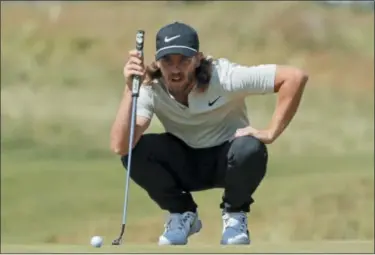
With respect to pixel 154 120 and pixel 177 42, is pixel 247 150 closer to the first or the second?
pixel 177 42

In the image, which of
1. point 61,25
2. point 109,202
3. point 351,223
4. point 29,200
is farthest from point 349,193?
point 61,25

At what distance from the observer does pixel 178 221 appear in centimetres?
429

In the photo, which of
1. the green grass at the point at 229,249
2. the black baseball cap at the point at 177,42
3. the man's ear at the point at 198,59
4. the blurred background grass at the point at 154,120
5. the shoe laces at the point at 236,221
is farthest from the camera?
the blurred background grass at the point at 154,120

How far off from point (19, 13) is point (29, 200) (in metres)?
→ 4.75

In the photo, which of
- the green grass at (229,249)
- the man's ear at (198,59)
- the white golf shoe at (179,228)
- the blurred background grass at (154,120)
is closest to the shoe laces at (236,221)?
the white golf shoe at (179,228)

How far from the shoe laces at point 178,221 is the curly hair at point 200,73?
0.48 metres

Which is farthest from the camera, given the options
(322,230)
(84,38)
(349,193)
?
(84,38)

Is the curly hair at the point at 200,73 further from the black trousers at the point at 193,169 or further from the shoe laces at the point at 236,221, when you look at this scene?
the shoe laces at the point at 236,221

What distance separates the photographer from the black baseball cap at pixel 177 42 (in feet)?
13.1

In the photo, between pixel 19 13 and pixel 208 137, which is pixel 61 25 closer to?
pixel 19 13

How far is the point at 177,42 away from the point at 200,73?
0.15 m

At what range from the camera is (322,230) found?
7.83 metres

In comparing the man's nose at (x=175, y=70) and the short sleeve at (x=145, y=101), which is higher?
the man's nose at (x=175, y=70)

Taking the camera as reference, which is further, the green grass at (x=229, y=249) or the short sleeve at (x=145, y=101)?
the short sleeve at (x=145, y=101)
